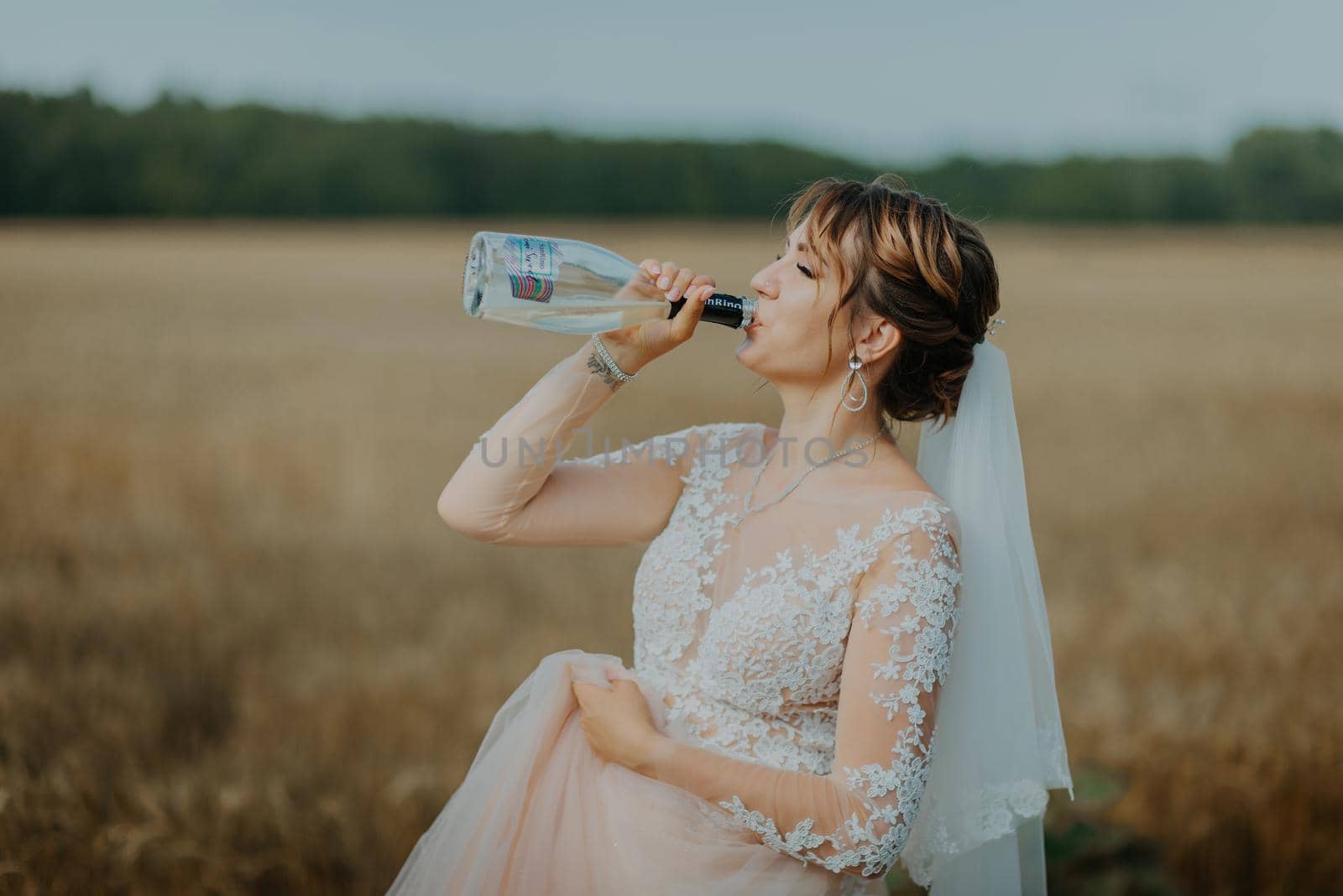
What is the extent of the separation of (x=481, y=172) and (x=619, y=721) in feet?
28.0

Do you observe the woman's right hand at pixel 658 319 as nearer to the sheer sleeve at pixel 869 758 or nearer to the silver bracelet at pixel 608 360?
the silver bracelet at pixel 608 360

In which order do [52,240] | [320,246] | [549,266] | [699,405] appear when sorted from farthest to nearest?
[320,246] < [699,405] < [52,240] < [549,266]

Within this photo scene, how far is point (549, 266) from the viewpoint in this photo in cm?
192

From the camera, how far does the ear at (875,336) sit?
188 centimetres

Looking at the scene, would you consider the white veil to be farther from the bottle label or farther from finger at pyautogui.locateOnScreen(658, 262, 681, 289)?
the bottle label

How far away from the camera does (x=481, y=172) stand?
960 centimetres

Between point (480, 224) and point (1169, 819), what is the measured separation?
779cm

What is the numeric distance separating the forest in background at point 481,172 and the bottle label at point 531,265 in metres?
5.06

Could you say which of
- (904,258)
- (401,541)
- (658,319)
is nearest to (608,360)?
(658,319)

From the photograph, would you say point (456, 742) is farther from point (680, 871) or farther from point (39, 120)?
point (39, 120)

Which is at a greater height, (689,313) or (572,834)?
(689,313)

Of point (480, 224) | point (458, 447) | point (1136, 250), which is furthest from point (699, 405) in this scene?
point (1136, 250)

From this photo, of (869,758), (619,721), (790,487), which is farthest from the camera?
(790,487)

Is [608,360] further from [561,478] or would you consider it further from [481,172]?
[481,172]
